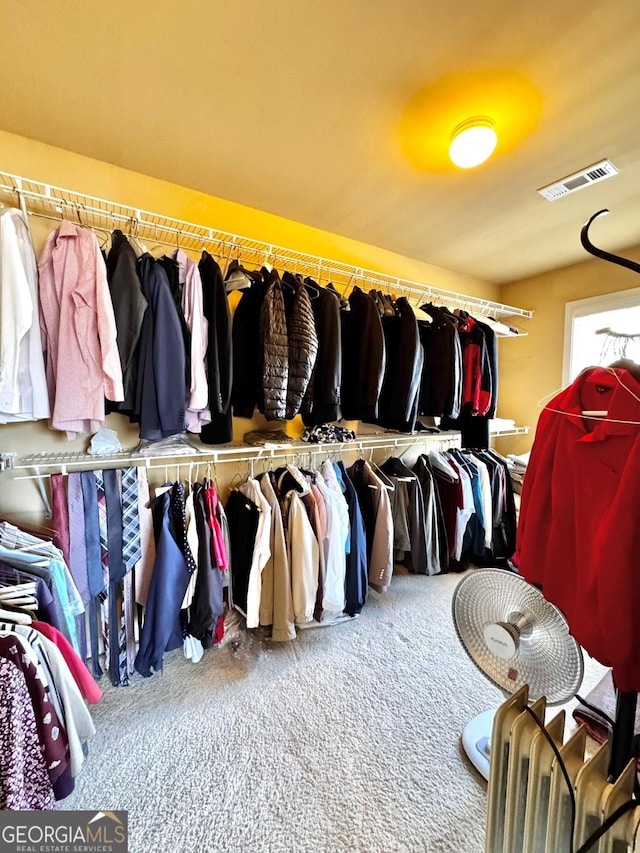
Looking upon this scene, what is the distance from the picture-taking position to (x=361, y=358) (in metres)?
1.90

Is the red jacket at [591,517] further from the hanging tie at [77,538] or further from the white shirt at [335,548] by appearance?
the hanging tie at [77,538]

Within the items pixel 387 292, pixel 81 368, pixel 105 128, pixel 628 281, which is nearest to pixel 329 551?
pixel 81 368

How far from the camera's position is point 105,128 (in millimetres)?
1410

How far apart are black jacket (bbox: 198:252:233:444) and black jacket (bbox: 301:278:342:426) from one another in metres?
0.45

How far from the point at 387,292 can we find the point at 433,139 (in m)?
1.19

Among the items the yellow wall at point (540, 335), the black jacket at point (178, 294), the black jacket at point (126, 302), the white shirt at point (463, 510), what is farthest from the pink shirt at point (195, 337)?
the yellow wall at point (540, 335)

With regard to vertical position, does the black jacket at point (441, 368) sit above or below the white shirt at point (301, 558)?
above

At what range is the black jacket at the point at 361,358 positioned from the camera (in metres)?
1.88

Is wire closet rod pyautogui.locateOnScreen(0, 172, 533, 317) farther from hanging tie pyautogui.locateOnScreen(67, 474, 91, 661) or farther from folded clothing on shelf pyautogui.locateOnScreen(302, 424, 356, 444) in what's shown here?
hanging tie pyautogui.locateOnScreen(67, 474, 91, 661)

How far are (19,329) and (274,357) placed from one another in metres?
0.95

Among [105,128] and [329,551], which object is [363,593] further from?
[105,128]

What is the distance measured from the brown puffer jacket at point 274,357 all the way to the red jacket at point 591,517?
3.49ft

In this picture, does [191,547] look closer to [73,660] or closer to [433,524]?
[73,660]

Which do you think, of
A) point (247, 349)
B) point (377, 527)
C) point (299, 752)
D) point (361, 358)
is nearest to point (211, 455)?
point (247, 349)
